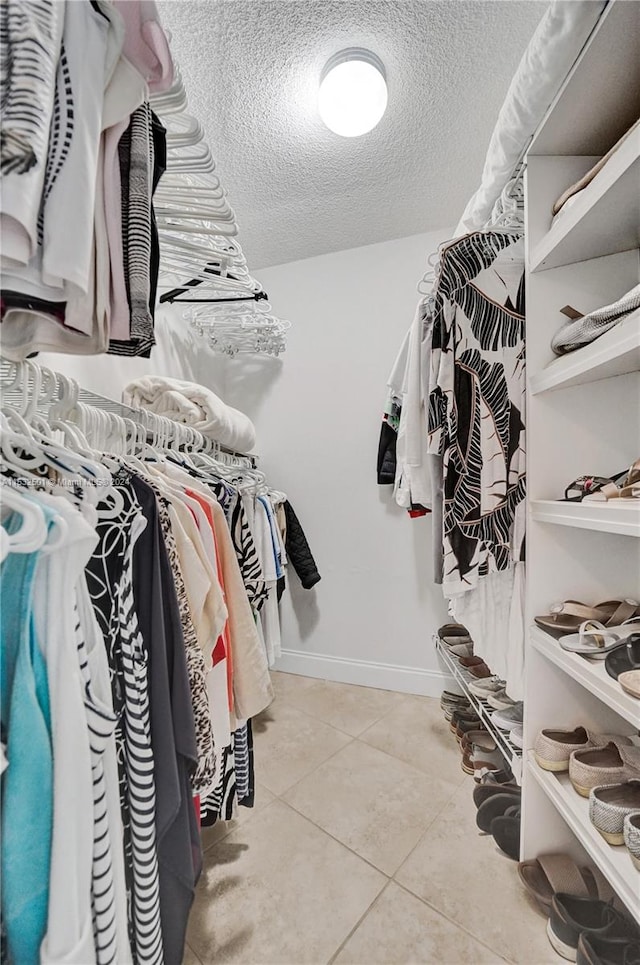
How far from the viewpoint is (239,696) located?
104cm

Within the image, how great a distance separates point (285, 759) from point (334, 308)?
2199mm

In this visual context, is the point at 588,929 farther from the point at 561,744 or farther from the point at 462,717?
the point at 462,717

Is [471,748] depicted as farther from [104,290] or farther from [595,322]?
[104,290]

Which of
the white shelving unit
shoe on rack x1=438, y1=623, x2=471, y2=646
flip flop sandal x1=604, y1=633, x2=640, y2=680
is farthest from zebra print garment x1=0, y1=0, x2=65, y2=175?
shoe on rack x1=438, y1=623, x2=471, y2=646

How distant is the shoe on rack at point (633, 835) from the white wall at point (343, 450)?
1.37 metres

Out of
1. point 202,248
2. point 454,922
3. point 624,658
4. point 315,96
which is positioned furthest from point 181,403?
point 454,922

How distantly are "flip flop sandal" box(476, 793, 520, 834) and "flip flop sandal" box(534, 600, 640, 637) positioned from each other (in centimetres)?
70

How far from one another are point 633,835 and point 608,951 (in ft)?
1.02

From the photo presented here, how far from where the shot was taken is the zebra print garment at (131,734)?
0.62 metres

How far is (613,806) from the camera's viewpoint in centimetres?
81

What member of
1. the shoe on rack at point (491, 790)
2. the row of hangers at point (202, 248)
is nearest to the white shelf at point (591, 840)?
the shoe on rack at point (491, 790)

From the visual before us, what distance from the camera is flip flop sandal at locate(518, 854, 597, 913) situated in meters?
0.99

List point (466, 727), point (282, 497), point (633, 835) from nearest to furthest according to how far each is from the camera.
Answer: point (633, 835)
point (466, 727)
point (282, 497)

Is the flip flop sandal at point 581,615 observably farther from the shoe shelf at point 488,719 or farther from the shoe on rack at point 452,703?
the shoe on rack at point 452,703
